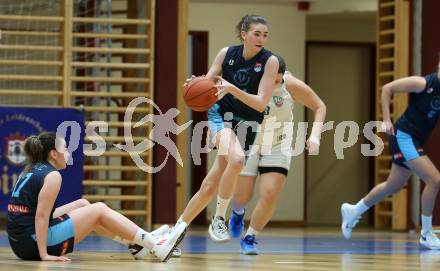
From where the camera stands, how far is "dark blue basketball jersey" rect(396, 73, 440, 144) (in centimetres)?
850

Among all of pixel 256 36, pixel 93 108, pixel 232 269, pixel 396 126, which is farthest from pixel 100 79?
pixel 232 269

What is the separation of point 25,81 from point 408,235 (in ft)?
16.7

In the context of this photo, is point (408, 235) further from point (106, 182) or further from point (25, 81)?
point (25, 81)

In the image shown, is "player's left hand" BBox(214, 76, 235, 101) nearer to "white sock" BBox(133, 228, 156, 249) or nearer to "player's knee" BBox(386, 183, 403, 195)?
"white sock" BBox(133, 228, 156, 249)

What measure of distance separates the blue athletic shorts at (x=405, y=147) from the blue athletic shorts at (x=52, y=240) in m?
3.87

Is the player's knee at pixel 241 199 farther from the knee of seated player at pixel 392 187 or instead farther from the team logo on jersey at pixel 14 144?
the team logo on jersey at pixel 14 144

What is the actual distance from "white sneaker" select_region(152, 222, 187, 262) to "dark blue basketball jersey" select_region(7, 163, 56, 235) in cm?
71

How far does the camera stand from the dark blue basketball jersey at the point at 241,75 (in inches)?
259

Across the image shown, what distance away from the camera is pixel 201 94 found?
6199 mm

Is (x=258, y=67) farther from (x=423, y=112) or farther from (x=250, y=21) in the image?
(x=423, y=112)

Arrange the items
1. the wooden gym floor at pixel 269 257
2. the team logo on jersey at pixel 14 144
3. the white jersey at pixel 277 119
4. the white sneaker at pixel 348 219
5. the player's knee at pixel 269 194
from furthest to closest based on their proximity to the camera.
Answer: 1. the team logo on jersey at pixel 14 144
2. the white sneaker at pixel 348 219
3. the white jersey at pixel 277 119
4. the player's knee at pixel 269 194
5. the wooden gym floor at pixel 269 257

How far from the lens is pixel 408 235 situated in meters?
10.9

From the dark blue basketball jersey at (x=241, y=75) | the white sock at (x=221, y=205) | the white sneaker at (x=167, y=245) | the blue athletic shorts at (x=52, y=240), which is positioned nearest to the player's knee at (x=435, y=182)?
the dark blue basketball jersey at (x=241, y=75)

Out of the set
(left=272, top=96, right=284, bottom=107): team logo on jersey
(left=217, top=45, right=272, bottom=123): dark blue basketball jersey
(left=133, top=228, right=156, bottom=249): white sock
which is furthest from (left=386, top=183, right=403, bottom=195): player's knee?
(left=133, top=228, right=156, bottom=249): white sock
